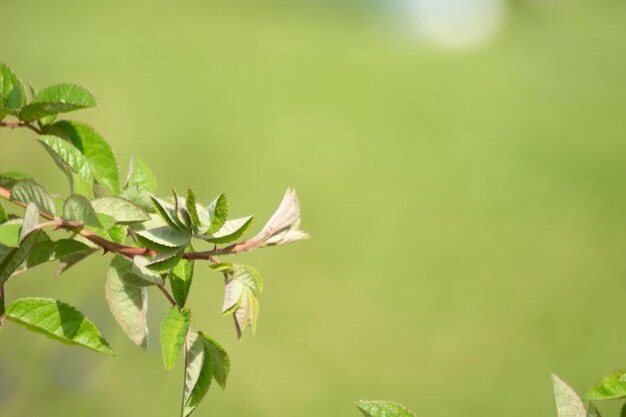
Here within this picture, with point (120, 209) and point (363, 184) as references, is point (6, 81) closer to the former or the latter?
point (120, 209)

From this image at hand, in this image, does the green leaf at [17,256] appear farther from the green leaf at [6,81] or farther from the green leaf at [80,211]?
the green leaf at [6,81]

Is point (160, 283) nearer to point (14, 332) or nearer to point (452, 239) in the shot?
point (14, 332)

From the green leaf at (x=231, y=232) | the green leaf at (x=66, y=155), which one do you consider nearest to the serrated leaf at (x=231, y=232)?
the green leaf at (x=231, y=232)

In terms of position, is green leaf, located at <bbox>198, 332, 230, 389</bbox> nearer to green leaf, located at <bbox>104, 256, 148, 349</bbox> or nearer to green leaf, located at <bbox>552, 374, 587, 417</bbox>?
green leaf, located at <bbox>104, 256, 148, 349</bbox>

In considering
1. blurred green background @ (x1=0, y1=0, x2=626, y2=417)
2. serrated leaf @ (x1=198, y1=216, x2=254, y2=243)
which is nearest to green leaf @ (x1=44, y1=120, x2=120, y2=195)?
serrated leaf @ (x1=198, y1=216, x2=254, y2=243)

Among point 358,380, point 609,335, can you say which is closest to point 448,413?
point 358,380

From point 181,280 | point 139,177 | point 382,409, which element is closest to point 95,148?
point 139,177
